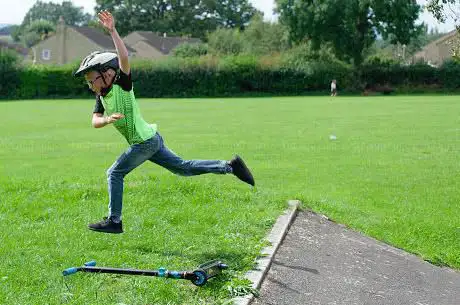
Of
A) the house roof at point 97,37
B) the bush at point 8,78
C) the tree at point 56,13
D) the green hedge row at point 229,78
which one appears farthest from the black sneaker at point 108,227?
the tree at point 56,13

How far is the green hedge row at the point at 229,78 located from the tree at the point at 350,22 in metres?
5.45

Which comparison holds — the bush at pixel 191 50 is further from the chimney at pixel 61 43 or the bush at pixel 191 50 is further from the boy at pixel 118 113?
the boy at pixel 118 113

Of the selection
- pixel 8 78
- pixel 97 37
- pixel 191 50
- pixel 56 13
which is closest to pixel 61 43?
pixel 97 37

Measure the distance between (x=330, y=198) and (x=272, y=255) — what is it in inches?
192

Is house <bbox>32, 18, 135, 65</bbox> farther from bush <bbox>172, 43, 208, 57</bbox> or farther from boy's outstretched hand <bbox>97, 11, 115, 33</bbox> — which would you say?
boy's outstretched hand <bbox>97, 11, 115, 33</bbox>

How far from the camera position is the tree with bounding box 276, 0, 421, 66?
6931 centimetres

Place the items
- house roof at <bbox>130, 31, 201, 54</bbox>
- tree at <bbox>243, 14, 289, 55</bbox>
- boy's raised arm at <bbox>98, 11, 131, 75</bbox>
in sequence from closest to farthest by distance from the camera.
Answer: boy's raised arm at <bbox>98, 11, 131, 75</bbox> < tree at <bbox>243, 14, 289, 55</bbox> < house roof at <bbox>130, 31, 201, 54</bbox>

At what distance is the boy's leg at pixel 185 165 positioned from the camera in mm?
7852

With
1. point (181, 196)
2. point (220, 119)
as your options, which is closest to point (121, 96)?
point (181, 196)

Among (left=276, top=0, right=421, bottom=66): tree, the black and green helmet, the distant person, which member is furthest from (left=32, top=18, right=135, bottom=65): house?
the black and green helmet

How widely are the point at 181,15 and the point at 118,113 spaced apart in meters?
126

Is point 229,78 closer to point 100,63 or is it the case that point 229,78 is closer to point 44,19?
point 100,63

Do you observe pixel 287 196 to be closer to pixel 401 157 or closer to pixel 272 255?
pixel 272 255

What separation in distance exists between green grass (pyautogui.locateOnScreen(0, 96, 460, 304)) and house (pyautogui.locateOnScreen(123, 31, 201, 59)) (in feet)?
286
